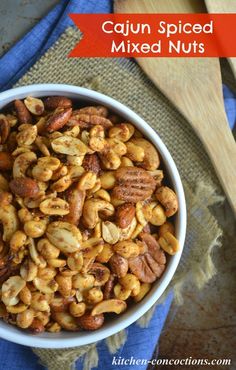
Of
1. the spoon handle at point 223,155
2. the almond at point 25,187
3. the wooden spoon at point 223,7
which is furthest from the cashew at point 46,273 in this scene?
the wooden spoon at point 223,7

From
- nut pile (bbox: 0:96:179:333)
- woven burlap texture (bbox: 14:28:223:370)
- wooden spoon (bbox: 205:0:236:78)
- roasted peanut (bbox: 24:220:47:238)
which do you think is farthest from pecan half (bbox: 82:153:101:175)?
wooden spoon (bbox: 205:0:236:78)

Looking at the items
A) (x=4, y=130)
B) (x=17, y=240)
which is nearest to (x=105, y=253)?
(x=17, y=240)

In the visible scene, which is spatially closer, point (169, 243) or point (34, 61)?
point (169, 243)

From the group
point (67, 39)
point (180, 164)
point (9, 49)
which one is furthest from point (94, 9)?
point (180, 164)

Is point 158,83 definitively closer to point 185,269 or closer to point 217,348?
point 185,269

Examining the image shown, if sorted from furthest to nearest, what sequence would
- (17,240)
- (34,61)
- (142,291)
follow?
(34,61)
(142,291)
(17,240)

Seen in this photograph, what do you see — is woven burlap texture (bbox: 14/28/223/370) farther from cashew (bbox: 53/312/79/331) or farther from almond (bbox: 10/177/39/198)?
almond (bbox: 10/177/39/198)

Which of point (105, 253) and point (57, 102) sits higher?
point (57, 102)

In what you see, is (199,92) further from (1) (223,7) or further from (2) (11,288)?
(2) (11,288)
